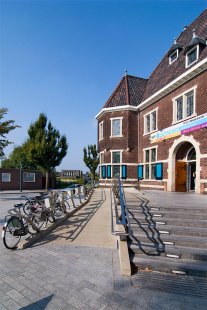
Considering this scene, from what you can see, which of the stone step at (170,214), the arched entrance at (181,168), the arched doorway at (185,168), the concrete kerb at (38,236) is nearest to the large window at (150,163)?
the arched entrance at (181,168)

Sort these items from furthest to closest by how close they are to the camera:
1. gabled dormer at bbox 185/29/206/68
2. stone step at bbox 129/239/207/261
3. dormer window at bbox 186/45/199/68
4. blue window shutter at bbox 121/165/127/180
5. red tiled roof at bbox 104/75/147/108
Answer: red tiled roof at bbox 104/75/147/108
blue window shutter at bbox 121/165/127/180
dormer window at bbox 186/45/199/68
gabled dormer at bbox 185/29/206/68
stone step at bbox 129/239/207/261

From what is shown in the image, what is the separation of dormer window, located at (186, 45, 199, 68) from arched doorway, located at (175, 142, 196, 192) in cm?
545

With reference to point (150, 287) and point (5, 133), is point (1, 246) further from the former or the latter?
point (5, 133)

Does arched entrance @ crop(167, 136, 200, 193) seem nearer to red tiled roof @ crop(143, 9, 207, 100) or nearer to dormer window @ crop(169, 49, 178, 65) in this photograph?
red tiled roof @ crop(143, 9, 207, 100)

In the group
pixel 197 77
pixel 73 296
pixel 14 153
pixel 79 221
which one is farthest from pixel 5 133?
pixel 14 153

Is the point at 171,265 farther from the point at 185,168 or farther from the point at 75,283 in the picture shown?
the point at 185,168

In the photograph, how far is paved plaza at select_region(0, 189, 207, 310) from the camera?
3254 millimetres

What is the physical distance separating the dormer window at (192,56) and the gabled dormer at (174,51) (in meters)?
3.00

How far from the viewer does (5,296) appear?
340cm

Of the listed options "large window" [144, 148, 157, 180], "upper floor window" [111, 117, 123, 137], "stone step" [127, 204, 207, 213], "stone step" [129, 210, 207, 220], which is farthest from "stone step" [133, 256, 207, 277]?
"upper floor window" [111, 117, 123, 137]

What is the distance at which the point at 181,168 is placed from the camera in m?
15.5

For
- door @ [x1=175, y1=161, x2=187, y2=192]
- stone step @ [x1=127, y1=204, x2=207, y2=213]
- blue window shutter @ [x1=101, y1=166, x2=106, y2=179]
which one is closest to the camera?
stone step @ [x1=127, y1=204, x2=207, y2=213]

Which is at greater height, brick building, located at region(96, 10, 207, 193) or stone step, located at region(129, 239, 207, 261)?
brick building, located at region(96, 10, 207, 193)

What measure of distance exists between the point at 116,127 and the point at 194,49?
9629 mm
